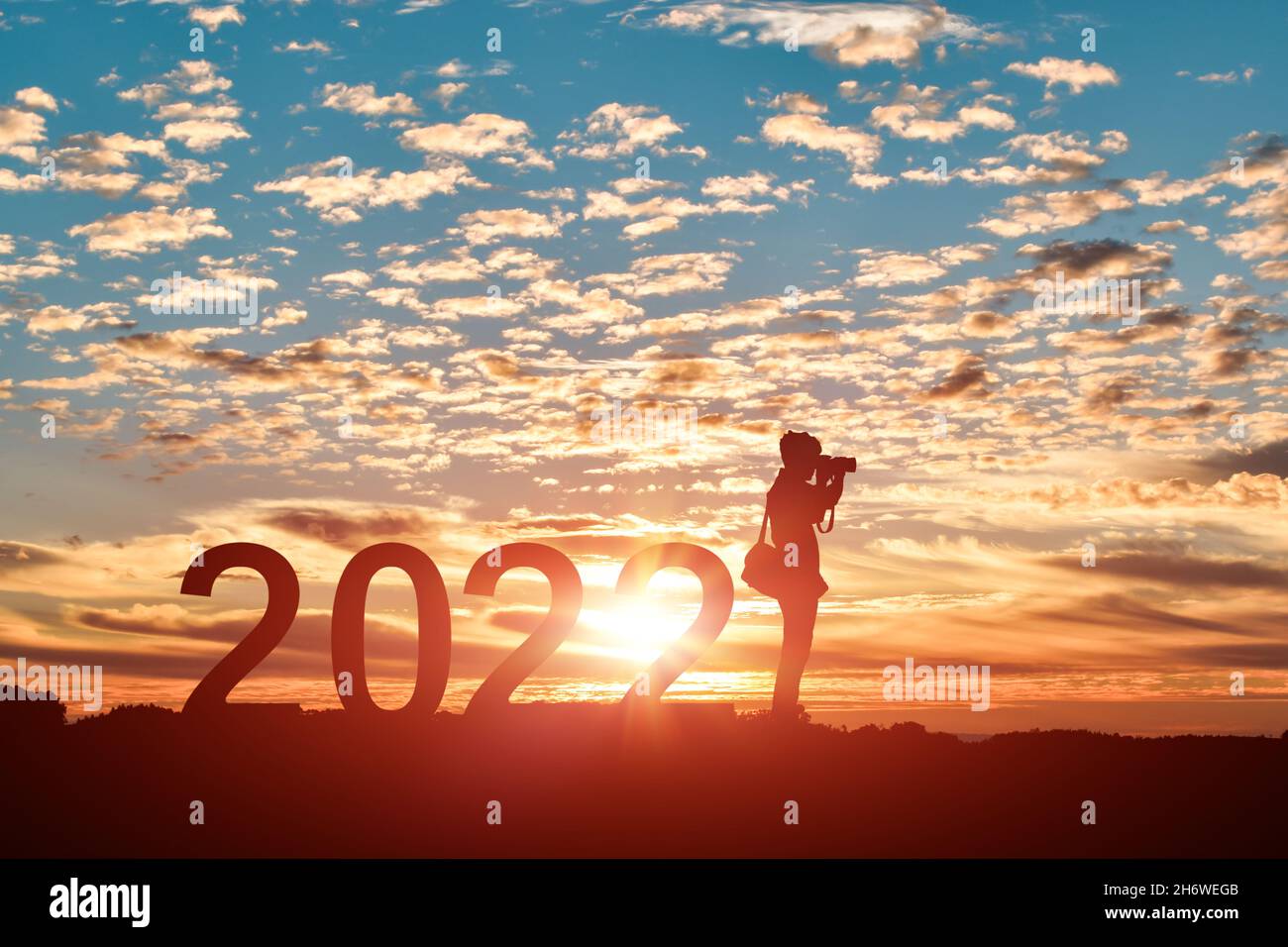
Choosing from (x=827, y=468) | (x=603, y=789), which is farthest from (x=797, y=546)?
(x=603, y=789)

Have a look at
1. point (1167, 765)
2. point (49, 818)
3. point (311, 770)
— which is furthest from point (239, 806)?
point (1167, 765)

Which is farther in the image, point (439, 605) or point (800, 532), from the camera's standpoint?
point (800, 532)

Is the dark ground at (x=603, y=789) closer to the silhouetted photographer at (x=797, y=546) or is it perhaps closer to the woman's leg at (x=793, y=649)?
the woman's leg at (x=793, y=649)

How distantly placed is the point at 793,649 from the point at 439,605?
731cm

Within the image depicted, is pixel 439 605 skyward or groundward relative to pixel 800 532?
groundward

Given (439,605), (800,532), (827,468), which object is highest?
(827,468)

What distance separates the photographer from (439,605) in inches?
971

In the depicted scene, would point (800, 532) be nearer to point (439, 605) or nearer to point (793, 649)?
point (793, 649)

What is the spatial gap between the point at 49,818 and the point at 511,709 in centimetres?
926

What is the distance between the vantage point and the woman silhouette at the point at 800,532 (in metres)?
25.3

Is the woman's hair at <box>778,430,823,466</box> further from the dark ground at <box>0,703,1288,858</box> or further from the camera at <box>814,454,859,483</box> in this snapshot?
the dark ground at <box>0,703,1288,858</box>

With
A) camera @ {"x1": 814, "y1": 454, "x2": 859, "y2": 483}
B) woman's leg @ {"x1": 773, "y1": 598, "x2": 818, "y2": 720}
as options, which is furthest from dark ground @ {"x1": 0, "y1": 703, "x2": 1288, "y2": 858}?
camera @ {"x1": 814, "y1": 454, "x2": 859, "y2": 483}

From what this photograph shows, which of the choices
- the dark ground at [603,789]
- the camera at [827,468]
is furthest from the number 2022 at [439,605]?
the camera at [827,468]

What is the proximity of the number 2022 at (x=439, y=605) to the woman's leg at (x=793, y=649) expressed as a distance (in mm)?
1418
